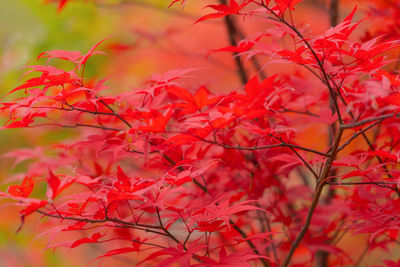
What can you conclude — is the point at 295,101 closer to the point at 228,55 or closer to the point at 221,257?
the point at 221,257

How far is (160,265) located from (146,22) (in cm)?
297

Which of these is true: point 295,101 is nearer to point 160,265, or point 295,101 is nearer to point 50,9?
point 160,265

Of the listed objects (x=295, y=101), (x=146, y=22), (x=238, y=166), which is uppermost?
(x=146, y=22)

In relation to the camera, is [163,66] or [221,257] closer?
[221,257]

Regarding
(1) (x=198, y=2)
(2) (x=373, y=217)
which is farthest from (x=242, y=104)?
(1) (x=198, y=2)

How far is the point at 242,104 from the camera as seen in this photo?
788 mm

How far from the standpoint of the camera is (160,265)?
0.81 metres

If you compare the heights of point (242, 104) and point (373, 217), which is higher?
point (242, 104)

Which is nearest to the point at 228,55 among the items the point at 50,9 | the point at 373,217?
the point at 50,9

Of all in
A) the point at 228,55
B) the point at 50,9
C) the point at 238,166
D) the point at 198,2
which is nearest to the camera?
the point at 238,166

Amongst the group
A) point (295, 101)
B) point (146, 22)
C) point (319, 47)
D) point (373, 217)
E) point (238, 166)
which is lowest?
point (373, 217)

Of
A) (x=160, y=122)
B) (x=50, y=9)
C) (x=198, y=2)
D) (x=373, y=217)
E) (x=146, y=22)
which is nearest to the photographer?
(x=160, y=122)

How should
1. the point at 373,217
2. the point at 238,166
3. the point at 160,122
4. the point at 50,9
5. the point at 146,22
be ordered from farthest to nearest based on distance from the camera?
the point at 146,22 < the point at 50,9 < the point at 238,166 < the point at 373,217 < the point at 160,122

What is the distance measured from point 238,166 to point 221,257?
0.35 m
